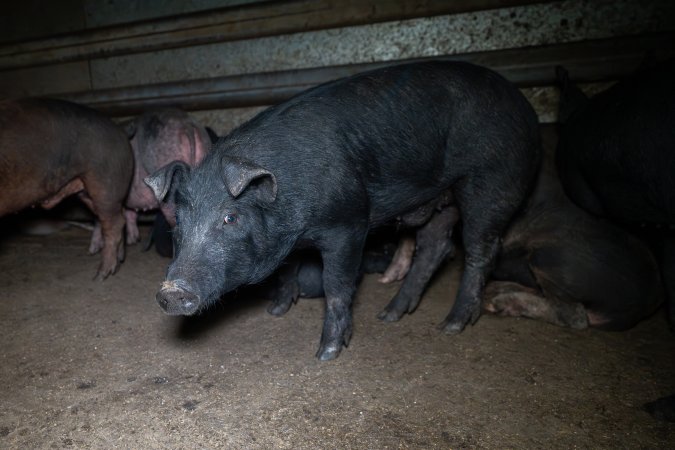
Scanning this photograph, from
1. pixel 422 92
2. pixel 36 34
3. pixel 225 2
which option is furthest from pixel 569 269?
pixel 36 34

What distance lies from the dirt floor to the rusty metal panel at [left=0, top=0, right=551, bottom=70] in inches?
108

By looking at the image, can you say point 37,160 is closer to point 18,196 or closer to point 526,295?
point 18,196

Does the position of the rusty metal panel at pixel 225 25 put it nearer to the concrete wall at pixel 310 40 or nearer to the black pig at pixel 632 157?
the concrete wall at pixel 310 40

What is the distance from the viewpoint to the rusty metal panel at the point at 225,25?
4688 mm

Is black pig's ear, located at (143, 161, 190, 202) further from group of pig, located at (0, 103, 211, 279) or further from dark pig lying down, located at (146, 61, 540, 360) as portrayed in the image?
group of pig, located at (0, 103, 211, 279)

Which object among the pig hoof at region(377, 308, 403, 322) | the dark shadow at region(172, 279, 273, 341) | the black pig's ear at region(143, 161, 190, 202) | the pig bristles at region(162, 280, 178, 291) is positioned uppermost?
the black pig's ear at region(143, 161, 190, 202)

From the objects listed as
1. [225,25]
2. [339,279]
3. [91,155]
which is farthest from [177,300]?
[225,25]

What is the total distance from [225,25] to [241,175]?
370 centimetres

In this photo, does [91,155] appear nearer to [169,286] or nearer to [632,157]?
[169,286]

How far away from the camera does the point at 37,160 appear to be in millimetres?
3529

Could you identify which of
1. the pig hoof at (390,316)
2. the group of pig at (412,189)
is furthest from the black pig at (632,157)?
the pig hoof at (390,316)

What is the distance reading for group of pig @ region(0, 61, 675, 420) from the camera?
2.42 m

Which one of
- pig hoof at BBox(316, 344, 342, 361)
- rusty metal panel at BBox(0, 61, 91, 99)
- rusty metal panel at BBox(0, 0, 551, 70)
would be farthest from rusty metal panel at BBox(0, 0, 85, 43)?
pig hoof at BBox(316, 344, 342, 361)

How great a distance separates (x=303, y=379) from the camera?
252 cm
